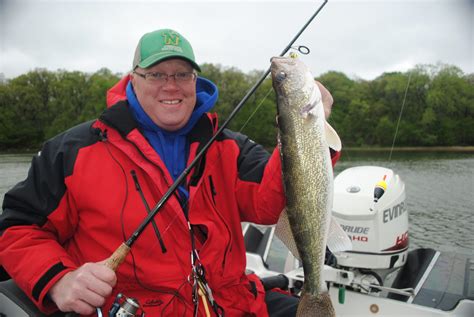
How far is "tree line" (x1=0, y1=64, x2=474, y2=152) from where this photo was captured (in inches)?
623

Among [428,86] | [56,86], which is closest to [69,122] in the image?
[56,86]

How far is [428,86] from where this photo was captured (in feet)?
61.9

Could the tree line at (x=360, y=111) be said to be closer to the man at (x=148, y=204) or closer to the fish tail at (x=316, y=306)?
the man at (x=148, y=204)

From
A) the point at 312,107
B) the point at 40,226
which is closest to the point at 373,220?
the point at 312,107

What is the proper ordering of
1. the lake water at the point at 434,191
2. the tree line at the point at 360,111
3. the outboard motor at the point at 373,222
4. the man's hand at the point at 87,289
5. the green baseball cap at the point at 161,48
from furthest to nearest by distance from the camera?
the tree line at the point at 360,111
the lake water at the point at 434,191
the outboard motor at the point at 373,222
the green baseball cap at the point at 161,48
the man's hand at the point at 87,289

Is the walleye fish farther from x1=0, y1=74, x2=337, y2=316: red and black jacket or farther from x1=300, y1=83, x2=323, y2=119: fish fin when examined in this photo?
x1=0, y1=74, x2=337, y2=316: red and black jacket

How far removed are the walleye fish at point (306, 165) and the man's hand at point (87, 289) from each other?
3.30 feet

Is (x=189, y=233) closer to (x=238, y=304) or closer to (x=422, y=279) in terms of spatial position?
(x=238, y=304)

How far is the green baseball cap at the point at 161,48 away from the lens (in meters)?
2.65

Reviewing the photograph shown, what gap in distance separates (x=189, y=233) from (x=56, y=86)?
122 feet

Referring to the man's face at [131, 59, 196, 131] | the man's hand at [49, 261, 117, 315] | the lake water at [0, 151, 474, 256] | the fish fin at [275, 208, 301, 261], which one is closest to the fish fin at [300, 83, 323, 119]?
the fish fin at [275, 208, 301, 261]

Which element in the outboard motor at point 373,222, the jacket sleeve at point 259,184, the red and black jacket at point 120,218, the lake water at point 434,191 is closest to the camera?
the red and black jacket at point 120,218

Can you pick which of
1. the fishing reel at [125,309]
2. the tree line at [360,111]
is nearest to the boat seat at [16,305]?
the fishing reel at [125,309]

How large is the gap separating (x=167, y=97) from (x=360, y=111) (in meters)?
18.4
